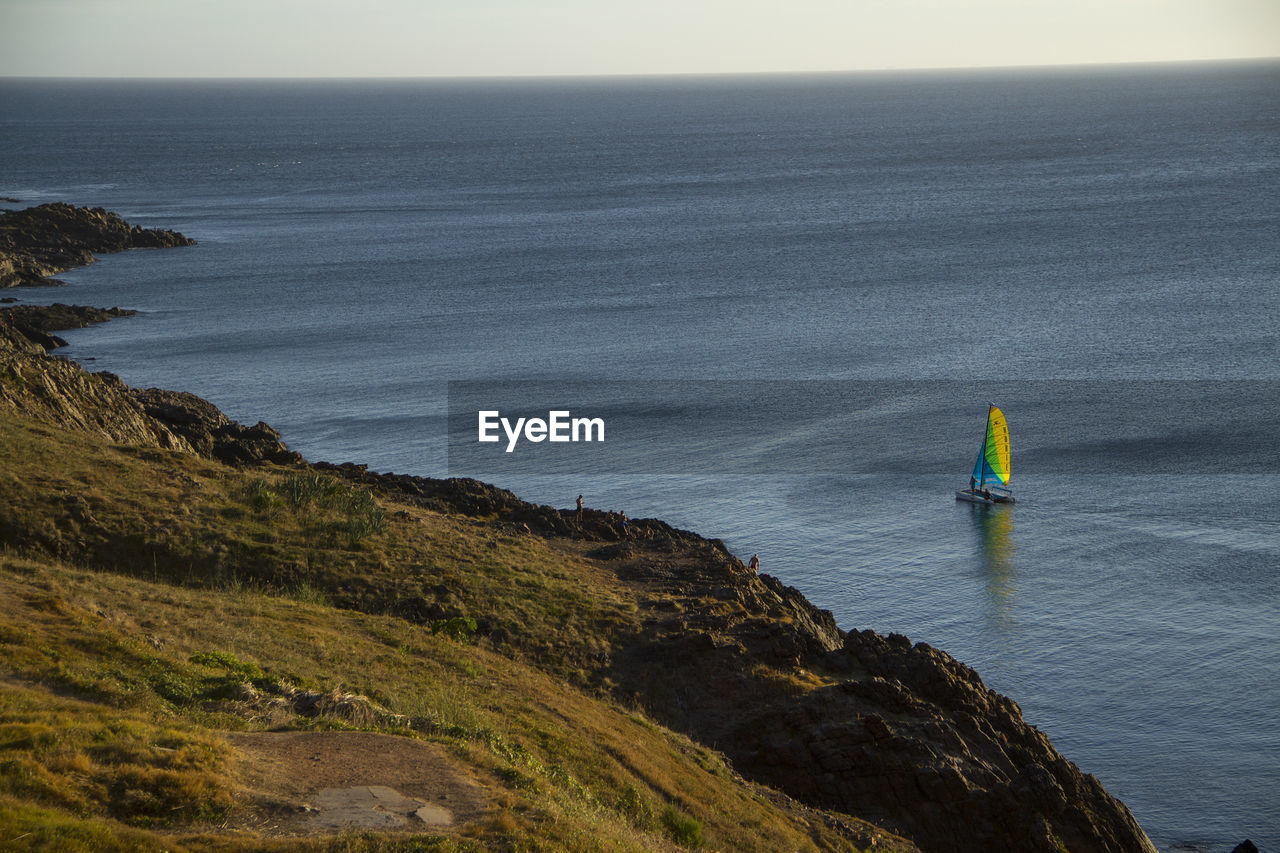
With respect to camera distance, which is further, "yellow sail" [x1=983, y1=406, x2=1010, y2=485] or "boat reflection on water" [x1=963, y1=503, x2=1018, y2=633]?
"yellow sail" [x1=983, y1=406, x2=1010, y2=485]

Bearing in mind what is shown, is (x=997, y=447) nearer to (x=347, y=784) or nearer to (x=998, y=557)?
(x=998, y=557)

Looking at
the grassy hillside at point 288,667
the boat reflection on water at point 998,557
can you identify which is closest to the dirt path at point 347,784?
the grassy hillside at point 288,667

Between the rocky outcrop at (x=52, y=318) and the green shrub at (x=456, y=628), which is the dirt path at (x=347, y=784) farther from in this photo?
the rocky outcrop at (x=52, y=318)

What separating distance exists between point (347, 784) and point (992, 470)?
52950 mm

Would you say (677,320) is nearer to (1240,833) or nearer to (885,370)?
(885,370)

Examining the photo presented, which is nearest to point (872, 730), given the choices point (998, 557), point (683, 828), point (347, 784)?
point (683, 828)

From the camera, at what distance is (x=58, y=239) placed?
417 ft

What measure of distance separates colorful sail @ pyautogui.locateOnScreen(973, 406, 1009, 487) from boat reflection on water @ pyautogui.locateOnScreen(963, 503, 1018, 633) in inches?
117

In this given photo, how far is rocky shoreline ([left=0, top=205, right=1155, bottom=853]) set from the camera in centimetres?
2933

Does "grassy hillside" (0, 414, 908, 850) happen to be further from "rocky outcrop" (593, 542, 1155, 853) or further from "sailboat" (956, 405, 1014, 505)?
"sailboat" (956, 405, 1014, 505)

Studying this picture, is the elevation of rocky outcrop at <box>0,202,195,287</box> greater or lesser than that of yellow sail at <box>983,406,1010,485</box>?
greater

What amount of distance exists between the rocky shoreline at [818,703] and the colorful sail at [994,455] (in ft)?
80.6

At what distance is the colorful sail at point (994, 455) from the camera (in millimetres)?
64375

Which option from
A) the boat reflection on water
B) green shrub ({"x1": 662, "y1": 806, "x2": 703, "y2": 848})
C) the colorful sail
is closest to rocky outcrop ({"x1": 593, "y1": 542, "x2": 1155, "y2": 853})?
green shrub ({"x1": 662, "y1": 806, "x2": 703, "y2": 848})
